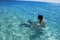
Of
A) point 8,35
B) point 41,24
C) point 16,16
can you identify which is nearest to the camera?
point 8,35

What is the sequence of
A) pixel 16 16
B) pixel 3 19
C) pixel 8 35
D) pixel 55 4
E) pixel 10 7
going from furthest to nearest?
pixel 55 4 < pixel 10 7 < pixel 16 16 < pixel 3 19 < pixel 8 35

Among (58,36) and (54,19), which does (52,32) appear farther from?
(54,19)

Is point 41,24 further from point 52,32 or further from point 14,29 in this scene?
point 14,29

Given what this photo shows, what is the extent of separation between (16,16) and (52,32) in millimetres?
2673

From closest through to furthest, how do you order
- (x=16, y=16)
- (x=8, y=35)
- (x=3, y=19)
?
(x=8, y=35) < (x=3, y=19) < (x=16, y=16)

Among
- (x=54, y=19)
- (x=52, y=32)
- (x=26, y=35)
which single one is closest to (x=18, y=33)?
(x=26, y=35)

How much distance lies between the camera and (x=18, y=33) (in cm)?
629

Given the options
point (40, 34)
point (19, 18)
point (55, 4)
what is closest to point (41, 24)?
point (40, 34)

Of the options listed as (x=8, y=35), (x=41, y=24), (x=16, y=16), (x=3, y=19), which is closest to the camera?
(x=8, y=35)

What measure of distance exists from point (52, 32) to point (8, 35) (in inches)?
71.3

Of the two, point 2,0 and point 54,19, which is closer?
point 54,19

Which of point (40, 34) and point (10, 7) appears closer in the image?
point (40, 34)

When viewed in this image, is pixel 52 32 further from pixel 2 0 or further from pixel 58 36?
pixel 2 0

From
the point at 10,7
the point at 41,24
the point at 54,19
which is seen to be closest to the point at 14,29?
the point at 41,24
